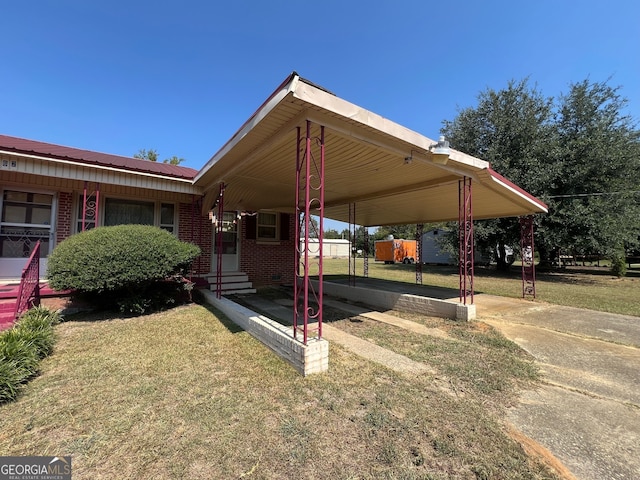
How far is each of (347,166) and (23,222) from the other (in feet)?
25.1

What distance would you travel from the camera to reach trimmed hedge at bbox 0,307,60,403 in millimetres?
2971

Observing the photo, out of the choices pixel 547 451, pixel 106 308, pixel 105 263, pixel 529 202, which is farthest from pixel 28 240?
pixel 529 202

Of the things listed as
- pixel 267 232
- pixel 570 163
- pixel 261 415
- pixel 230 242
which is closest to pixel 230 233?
pixel 230 242

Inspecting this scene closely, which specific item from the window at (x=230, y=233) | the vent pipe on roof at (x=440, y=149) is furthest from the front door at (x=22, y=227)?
the vent pipe on roof at (x=440, y=149)

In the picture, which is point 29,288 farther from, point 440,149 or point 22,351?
point 440,149

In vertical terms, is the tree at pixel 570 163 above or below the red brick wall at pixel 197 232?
above

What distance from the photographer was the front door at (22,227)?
6852 mm

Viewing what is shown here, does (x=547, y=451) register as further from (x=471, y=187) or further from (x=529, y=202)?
(x=529, y=202)

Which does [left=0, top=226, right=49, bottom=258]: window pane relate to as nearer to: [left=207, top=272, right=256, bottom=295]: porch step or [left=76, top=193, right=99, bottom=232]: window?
[left=76, top=193, right=99, bottom=232]: window

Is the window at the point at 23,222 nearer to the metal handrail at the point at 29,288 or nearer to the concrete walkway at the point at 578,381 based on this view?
the metal handrail at the point at 29,288

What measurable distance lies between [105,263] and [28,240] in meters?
3.58

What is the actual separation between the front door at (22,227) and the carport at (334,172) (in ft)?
12.3

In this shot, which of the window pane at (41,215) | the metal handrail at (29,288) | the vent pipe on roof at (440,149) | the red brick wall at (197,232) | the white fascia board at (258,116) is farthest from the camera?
the red brick wall at (197,232)

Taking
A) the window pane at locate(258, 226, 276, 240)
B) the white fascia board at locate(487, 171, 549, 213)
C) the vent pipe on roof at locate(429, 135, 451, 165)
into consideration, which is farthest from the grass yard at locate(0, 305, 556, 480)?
the window pane at locate(258, 226, 276, 240)
